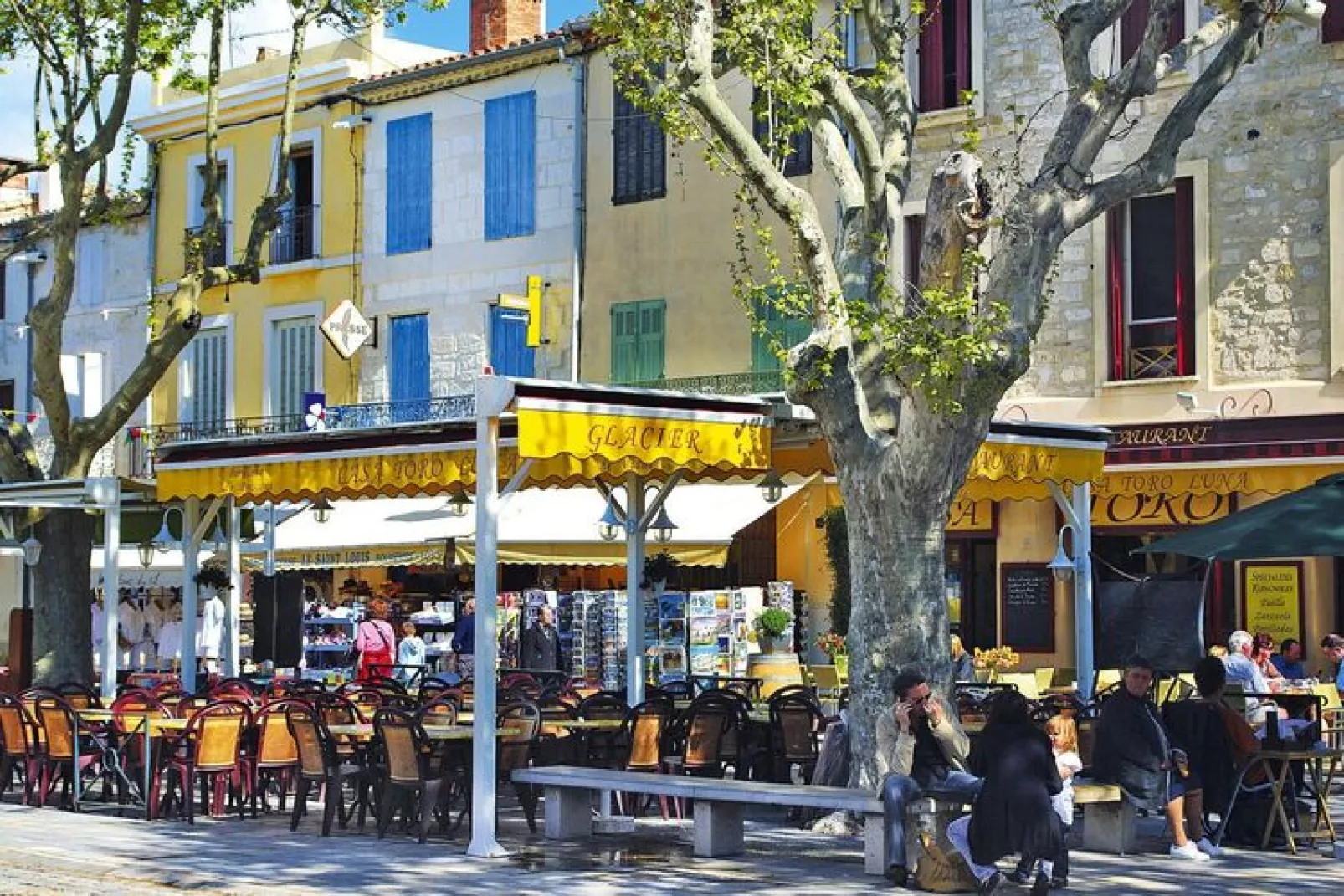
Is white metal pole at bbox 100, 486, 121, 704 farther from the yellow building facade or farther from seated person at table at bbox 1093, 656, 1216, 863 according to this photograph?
the yellow building facade

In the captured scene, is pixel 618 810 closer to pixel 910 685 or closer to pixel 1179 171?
pixel 910 685

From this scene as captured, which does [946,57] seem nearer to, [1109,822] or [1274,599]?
[1274,599]

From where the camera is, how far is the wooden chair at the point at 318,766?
15266 millimetres

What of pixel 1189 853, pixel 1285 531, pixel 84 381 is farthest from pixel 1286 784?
pixel 84 381

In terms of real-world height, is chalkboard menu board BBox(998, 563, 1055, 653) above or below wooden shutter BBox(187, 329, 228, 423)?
below

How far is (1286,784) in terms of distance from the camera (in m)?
14.4

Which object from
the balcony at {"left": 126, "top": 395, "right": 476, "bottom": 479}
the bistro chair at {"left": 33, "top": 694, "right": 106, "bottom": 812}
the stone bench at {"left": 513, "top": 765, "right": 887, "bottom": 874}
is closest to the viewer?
the stone bench at {"left": 513, "top": 765, "right": 887, "bottom": 874}

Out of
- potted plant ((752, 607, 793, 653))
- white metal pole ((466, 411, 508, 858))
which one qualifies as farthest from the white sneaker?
potted plant ((752, 607, 793, 653))

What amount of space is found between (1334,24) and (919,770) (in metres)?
14.1

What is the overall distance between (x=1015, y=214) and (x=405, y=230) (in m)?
20.2

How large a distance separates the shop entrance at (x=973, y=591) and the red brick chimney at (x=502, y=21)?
12.0 meters

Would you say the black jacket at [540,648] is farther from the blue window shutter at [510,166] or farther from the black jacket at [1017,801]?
the black jacket at [1017,801]

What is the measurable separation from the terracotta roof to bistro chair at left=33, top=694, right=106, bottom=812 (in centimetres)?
1692

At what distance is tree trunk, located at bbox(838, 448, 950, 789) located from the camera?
47.2ft
